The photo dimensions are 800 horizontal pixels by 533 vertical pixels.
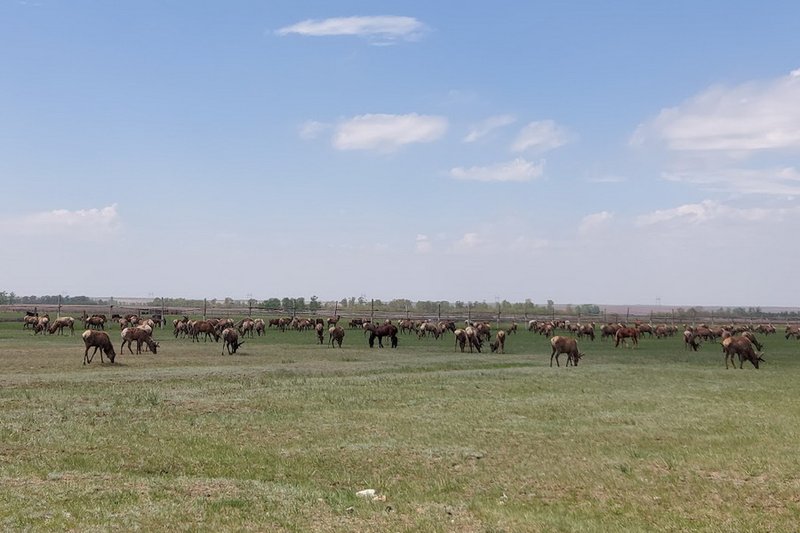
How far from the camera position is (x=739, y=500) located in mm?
10406

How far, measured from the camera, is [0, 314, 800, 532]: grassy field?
955cm

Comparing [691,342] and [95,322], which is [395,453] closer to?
[691,342]

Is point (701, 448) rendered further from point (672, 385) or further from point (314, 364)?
point (314, 364)

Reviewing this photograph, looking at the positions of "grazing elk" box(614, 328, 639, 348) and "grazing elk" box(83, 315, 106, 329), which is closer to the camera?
"grazing elk" box(614, 328, 639, 348)

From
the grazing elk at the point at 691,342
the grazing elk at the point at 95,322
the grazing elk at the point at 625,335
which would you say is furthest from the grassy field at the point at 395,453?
the grazing elk at the point at 95,322

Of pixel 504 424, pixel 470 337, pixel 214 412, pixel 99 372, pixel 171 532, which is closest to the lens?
pixel 171 532

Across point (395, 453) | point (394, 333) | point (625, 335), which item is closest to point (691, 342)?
point (625, 335)

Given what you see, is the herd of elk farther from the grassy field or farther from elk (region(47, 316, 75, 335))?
the grassy field

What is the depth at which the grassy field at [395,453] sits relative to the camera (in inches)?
376

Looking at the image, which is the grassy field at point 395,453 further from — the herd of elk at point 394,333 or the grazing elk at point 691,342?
the grazing elk at point 691,342

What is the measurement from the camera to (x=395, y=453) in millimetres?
13398

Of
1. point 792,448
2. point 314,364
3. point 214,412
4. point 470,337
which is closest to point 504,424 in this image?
point 792,448

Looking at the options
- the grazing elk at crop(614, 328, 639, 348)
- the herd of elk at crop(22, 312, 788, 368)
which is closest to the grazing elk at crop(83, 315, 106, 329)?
the herd of elk at crop(22, 312, 788, 368)

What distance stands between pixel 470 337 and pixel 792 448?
96.3ft
